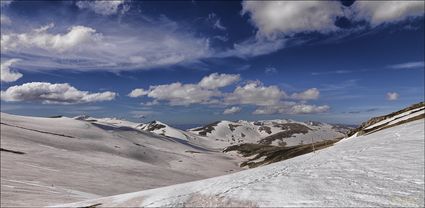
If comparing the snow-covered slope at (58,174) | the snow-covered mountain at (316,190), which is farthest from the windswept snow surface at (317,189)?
the snow-covered slope at (58,174)

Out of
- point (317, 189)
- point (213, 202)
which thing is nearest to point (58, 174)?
point (213, 202)

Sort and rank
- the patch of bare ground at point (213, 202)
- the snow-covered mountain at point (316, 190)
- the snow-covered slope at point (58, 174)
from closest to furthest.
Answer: the snow-covered mountain at point (316, 190), the patch of bare ground at point (213, 202), the snow-covered slope at point (58, 174)

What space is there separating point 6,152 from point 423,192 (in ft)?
254

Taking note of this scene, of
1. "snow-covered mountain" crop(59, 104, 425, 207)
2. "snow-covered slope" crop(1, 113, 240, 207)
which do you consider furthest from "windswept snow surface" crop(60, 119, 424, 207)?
"snow-covered slope" crop(1, 113, 240, 207)

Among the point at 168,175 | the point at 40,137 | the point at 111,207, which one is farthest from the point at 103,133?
the point at 111,207

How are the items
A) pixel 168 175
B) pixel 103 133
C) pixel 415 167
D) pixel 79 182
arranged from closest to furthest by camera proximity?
pixel 415 167 → pixel 79 182 → pixel 168 175 → pixel 103 133

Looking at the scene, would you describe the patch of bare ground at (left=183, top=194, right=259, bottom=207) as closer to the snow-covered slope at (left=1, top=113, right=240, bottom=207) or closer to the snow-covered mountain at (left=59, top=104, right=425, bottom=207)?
the snow-covered mountain at (left=59, top=104, right=425, bottom=207)

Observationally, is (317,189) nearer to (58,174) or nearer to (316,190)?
(316,190)

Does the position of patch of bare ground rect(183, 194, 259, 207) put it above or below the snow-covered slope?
above

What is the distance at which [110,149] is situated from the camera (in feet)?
413

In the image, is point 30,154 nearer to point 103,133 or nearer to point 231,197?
point 231,197

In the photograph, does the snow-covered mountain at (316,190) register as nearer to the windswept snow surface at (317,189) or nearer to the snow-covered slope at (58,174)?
the windswept snow surface at (317,189)

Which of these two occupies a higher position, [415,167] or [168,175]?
[415,167]

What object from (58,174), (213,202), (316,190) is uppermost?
(316,190)
